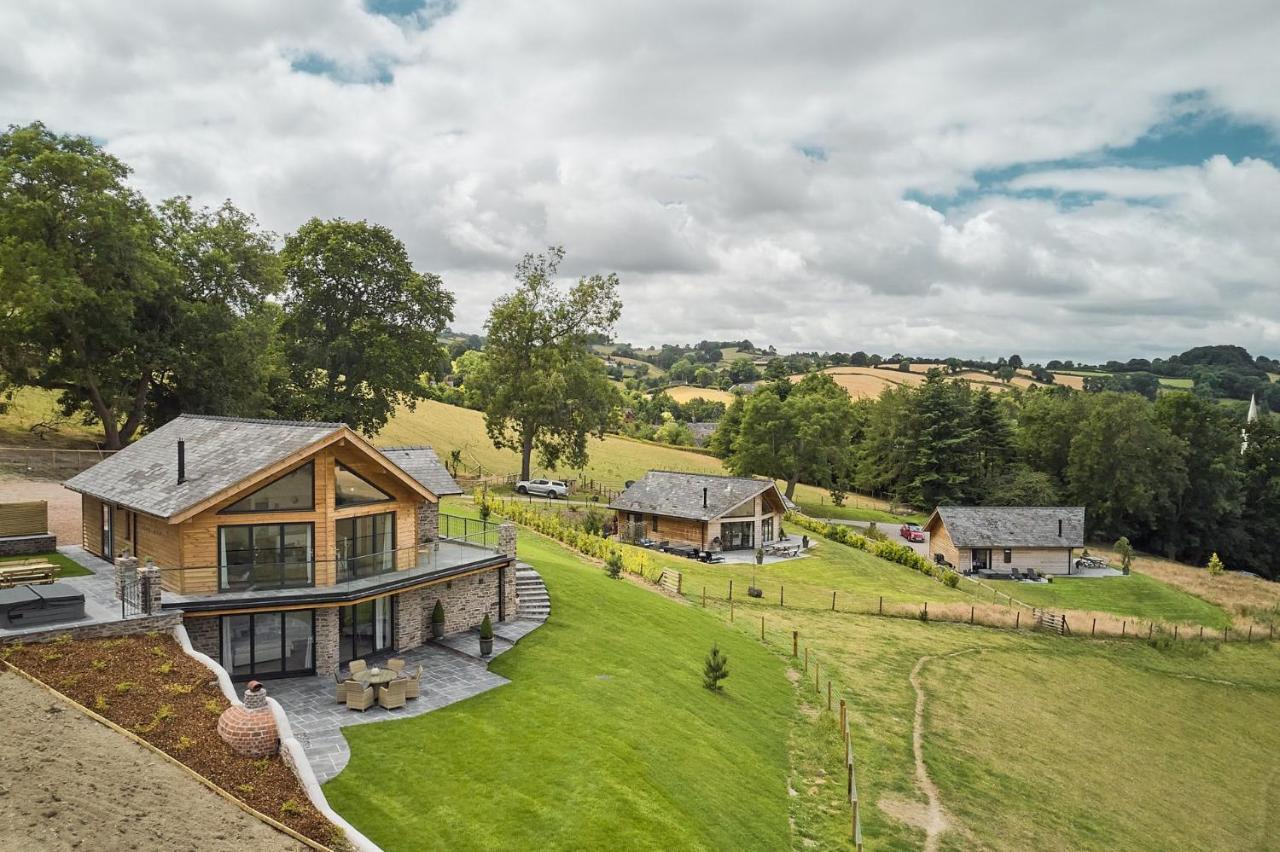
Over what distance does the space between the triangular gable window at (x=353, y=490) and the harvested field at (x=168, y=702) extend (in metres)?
5.48

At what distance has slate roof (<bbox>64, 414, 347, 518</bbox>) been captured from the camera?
66.8 feet

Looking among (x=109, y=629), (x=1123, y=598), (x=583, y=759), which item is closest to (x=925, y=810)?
(x=583, y=759)

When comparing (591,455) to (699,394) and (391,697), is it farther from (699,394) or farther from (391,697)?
(699,394)

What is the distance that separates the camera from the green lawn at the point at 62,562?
22.9 meters

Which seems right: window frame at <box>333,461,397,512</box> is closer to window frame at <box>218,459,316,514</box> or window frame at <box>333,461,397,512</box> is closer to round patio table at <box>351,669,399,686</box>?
window frame at <box>218,459,316,514</box>

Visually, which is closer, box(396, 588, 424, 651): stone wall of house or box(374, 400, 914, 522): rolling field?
box(396, 588, 424, 651): stone wall of house

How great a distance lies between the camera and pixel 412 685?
1914 cm

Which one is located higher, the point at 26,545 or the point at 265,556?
the point at 265,556

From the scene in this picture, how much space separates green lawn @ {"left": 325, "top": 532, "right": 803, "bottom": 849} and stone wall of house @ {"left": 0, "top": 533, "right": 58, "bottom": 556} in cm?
1555

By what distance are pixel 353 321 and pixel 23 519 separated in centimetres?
2926

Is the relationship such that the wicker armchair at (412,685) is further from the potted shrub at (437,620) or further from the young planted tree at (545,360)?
the young planted tree at (545,360)

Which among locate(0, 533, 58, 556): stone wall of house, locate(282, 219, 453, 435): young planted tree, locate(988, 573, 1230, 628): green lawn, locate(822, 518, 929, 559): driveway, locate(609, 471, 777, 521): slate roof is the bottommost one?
locate(988, 573, 1230, 628): green lawn

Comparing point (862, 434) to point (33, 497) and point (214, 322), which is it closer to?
point (214, 322)

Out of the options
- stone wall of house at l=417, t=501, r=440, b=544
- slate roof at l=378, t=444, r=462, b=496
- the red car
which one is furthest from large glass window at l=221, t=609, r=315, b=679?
the red car
